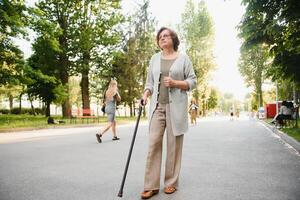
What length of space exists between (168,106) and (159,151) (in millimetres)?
565

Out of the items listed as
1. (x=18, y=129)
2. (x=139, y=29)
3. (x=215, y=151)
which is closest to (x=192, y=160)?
(x=215, y=151)

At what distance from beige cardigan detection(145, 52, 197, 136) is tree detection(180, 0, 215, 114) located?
47.6 m

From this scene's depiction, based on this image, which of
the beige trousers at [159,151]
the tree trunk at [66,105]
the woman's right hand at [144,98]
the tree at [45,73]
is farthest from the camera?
the tree trunk at [66,105]

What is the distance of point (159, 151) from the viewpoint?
14.9 feet

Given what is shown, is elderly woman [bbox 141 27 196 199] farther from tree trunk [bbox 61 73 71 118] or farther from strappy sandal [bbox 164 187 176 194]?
tree trunk [bbox 61 73 71 118]

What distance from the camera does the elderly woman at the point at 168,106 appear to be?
448 centimetres

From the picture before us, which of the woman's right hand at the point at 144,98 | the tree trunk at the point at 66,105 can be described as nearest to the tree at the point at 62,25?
the tree trunk at the point at 66,105

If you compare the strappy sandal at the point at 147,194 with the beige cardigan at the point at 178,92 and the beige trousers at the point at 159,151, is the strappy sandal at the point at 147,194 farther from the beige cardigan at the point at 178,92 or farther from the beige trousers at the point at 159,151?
the beige cardigan at the point at 178,92

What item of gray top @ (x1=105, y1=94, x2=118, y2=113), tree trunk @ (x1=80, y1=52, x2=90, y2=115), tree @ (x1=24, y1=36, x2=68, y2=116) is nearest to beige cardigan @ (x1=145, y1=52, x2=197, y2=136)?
gray top @ (x1=105, y1=94, x2=118, y2=113)

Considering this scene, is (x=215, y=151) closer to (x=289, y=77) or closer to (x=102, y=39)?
Answer: (x=289, y=77)

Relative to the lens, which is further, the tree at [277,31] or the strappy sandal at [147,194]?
the tree at [277,31]

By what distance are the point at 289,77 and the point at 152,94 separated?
9.03 metres

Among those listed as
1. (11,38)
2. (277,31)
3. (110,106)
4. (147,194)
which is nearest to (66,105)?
(11,38)

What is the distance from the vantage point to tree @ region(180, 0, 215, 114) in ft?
170
